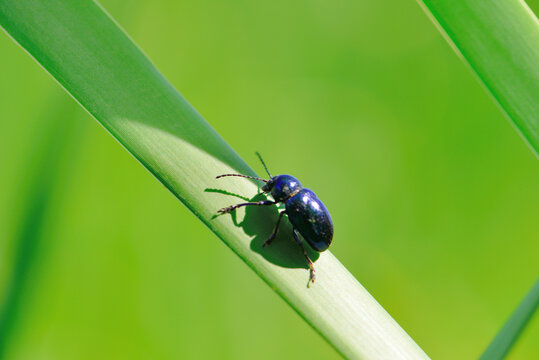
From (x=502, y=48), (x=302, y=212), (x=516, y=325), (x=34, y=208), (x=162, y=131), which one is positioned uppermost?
(x=34, y=208)

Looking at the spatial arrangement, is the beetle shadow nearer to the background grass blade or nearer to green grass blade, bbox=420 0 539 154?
green grass blade, bbox=420 0 539 154

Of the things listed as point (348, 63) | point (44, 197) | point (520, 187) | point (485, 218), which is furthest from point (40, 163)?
point (520, 187)

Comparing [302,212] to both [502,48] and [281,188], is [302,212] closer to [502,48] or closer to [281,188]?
[281,188]

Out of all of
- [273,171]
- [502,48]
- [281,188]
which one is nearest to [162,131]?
[502,48]

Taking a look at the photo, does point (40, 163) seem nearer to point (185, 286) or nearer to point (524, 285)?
point (185, 286)

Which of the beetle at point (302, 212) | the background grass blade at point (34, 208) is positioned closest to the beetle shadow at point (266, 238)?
the beetle at point (302, 212)

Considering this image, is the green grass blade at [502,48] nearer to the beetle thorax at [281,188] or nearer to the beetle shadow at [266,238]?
the beetle shadow at [266,238]

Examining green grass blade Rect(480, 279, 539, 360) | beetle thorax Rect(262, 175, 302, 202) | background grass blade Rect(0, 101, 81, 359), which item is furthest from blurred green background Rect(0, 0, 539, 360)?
green grass blade Rect(480, 279, 539, 360)
